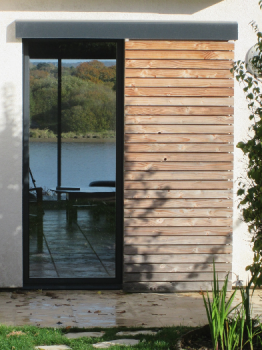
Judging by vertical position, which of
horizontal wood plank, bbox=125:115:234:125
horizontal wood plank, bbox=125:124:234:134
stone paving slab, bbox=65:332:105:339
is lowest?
stone paving slab, bbox=65:332:105:339

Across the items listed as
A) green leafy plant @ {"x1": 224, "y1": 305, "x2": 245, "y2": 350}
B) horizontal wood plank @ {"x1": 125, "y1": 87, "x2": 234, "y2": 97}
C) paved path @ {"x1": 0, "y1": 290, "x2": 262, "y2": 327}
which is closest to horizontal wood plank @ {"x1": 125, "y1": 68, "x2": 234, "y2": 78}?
horizontal wood plank @ {"x1": 125, "y1": 87, "x2": 234, "y2": 97}

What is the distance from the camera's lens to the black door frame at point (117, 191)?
245 inches

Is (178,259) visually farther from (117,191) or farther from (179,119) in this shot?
(179,119)

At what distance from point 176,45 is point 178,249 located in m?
2.42

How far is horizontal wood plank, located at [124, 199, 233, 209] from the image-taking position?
243 inches

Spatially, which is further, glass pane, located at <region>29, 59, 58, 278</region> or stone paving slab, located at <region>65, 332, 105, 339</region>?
glass pane, located at <region>29, 59, 58, 278</region>

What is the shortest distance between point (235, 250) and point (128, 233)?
135cm

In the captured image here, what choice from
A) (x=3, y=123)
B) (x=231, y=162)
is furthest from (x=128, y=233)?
(x=3, y=123)

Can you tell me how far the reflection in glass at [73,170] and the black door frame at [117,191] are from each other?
0.20 feet

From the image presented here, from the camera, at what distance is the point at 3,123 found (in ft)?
20.0

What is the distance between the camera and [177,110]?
6.20 m

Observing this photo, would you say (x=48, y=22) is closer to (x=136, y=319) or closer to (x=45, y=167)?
(x=45, y=167)

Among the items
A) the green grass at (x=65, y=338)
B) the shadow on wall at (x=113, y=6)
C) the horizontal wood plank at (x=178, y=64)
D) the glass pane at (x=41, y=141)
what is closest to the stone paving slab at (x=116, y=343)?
the green grass at (x=65, y=338)

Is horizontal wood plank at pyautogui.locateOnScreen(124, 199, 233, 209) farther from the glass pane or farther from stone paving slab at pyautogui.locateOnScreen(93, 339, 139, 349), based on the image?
stone paving slab at pyautogui.locateOnScreen(93, 339, 139, 349)
